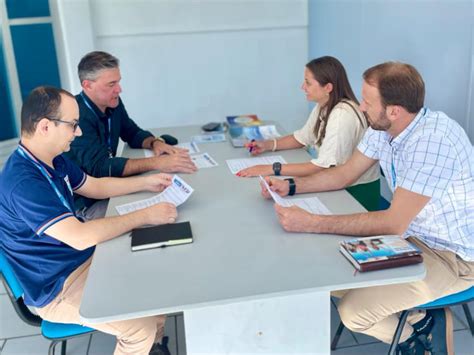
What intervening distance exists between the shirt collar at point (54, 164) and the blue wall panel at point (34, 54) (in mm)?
2743

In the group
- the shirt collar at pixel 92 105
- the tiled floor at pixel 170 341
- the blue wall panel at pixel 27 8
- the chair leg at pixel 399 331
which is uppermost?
the blue wall panel at pixel 27 8

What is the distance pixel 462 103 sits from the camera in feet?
7.81

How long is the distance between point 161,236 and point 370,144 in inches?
37.2

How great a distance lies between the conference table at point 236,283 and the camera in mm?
1342

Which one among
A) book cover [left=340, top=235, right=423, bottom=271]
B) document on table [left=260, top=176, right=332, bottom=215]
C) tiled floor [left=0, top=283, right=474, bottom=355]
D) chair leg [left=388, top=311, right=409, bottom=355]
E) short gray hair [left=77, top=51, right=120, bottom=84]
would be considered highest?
short gray hair [left=77, top=51, right=120, bottom=84]

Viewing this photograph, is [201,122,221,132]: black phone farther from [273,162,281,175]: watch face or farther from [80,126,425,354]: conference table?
[80,126,425,354]: conference table

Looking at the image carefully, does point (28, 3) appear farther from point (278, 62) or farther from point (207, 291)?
point (207, 291)

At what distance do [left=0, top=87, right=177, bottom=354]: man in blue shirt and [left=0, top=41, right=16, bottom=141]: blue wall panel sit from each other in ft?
9.10

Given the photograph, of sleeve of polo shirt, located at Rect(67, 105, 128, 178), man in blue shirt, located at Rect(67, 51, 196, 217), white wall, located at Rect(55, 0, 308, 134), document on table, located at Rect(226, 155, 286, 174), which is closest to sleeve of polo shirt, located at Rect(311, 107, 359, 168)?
document on table, located at Rect(226, 155, 286, 174)

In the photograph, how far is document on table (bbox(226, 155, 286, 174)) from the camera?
2.37m

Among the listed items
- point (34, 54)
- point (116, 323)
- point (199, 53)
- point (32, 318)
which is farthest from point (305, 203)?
point (34, 54)

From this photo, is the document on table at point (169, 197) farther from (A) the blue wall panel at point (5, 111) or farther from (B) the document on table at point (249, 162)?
(A) the blue wall panel at point (5, 111)

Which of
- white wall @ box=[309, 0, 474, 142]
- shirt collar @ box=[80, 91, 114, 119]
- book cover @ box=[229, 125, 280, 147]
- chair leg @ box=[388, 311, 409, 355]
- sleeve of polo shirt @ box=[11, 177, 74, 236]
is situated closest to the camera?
sleeve of polo shirt @ box=[11, 177, 74, 236]

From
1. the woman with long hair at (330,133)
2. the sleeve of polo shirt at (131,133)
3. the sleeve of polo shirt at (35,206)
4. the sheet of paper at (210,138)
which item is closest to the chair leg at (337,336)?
the woman with long hair at (330,133)
